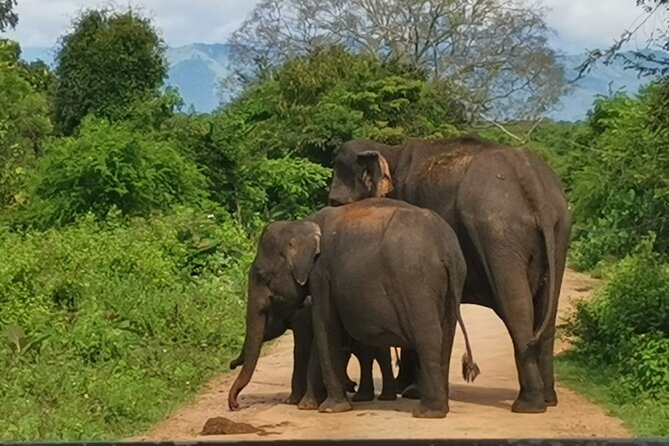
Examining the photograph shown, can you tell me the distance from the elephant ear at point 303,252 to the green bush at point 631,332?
259 cm

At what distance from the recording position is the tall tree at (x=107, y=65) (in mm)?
27328

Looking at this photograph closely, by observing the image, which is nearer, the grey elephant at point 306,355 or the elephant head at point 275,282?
the elephant head at point 275,282

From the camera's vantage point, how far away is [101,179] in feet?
57.6

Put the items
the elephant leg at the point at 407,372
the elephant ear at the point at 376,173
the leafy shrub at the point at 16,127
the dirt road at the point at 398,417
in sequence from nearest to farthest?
the dirt road at the point at 398,417 < the elephant leg at the point at 407,372 < the elephant ear at the point at 376,173 < the leafy shrub at the point at 16,127

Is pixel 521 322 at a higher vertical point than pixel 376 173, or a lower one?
lower

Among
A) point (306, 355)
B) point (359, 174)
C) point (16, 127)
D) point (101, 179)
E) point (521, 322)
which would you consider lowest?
point (306, 355)

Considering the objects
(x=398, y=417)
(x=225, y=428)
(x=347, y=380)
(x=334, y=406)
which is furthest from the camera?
(x=347, y=380)

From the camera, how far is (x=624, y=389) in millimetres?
10039

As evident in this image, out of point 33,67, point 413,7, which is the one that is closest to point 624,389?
point 413,7

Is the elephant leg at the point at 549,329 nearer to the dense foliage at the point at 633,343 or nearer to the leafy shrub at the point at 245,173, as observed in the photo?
the dense foliage at the point at 633,343

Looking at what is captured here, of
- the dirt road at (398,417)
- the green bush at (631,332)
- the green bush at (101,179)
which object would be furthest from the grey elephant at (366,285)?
the green bush at (101,179)

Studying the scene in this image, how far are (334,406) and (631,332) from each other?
3.33 m

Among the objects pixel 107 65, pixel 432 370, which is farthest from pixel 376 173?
pixel 107 65

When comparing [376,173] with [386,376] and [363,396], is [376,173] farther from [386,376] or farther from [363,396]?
[363,396]
